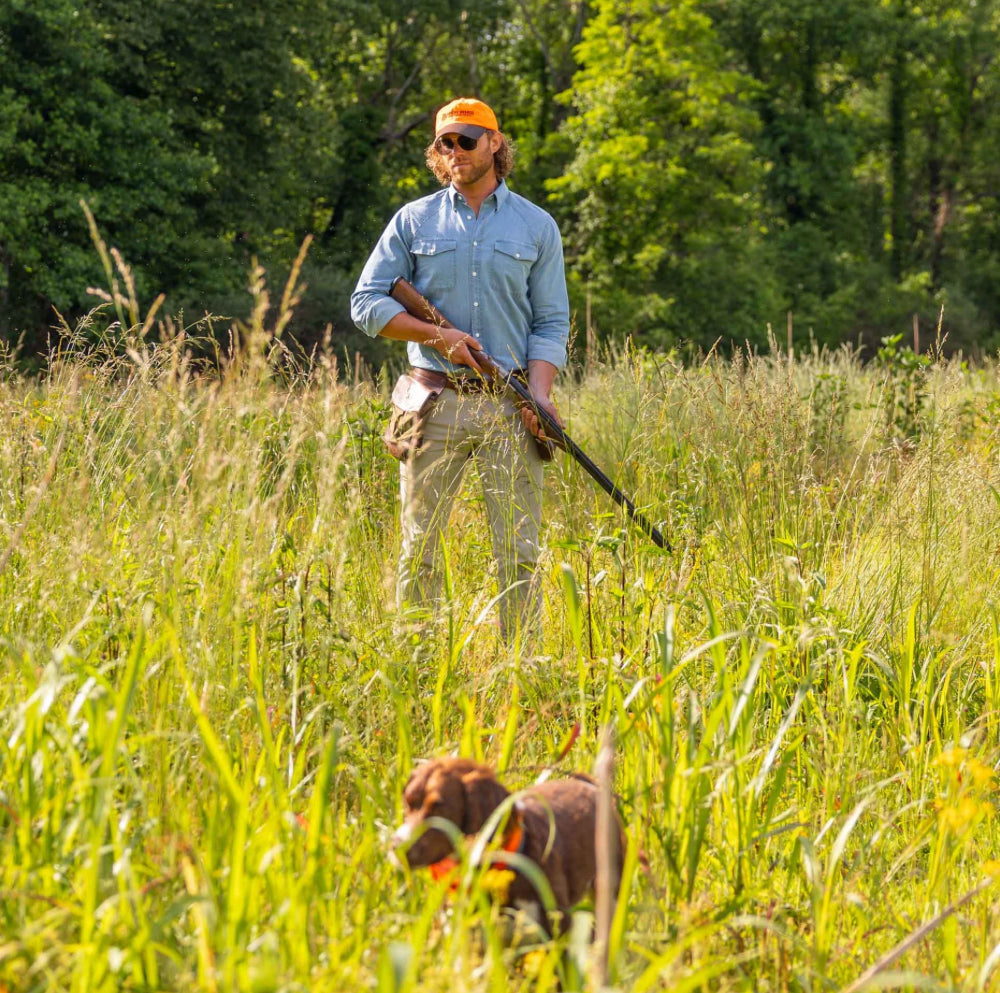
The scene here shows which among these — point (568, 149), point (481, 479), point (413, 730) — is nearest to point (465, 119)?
point (481, 479)

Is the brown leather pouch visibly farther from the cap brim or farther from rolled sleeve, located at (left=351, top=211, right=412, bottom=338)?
the cap brim

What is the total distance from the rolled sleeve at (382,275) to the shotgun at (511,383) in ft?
0.14

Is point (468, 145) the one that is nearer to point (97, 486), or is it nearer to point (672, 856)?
point (97, 486)

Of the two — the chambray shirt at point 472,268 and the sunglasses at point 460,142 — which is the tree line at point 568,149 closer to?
the chambray shirt at point 472,268

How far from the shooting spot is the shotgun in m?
3.81

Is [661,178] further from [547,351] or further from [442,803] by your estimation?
[442,803]

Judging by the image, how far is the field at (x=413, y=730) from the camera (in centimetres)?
172

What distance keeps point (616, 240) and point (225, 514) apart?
24657 millimetres

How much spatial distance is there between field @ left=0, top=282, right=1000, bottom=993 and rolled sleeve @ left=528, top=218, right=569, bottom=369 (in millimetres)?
758

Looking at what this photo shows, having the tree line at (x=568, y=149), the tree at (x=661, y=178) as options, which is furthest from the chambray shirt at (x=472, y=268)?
the tree at (x=661, y=178)

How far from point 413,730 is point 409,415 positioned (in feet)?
4.81

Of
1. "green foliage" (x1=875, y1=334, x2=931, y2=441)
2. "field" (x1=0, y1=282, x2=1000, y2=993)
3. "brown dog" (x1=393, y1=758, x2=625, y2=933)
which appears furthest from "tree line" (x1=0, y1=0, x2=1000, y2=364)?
"brown dog" (x1=393, y1=758, x2=625, y2=933)

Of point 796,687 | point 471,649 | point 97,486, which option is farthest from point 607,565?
point 97,486

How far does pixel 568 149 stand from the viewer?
2833 cm
